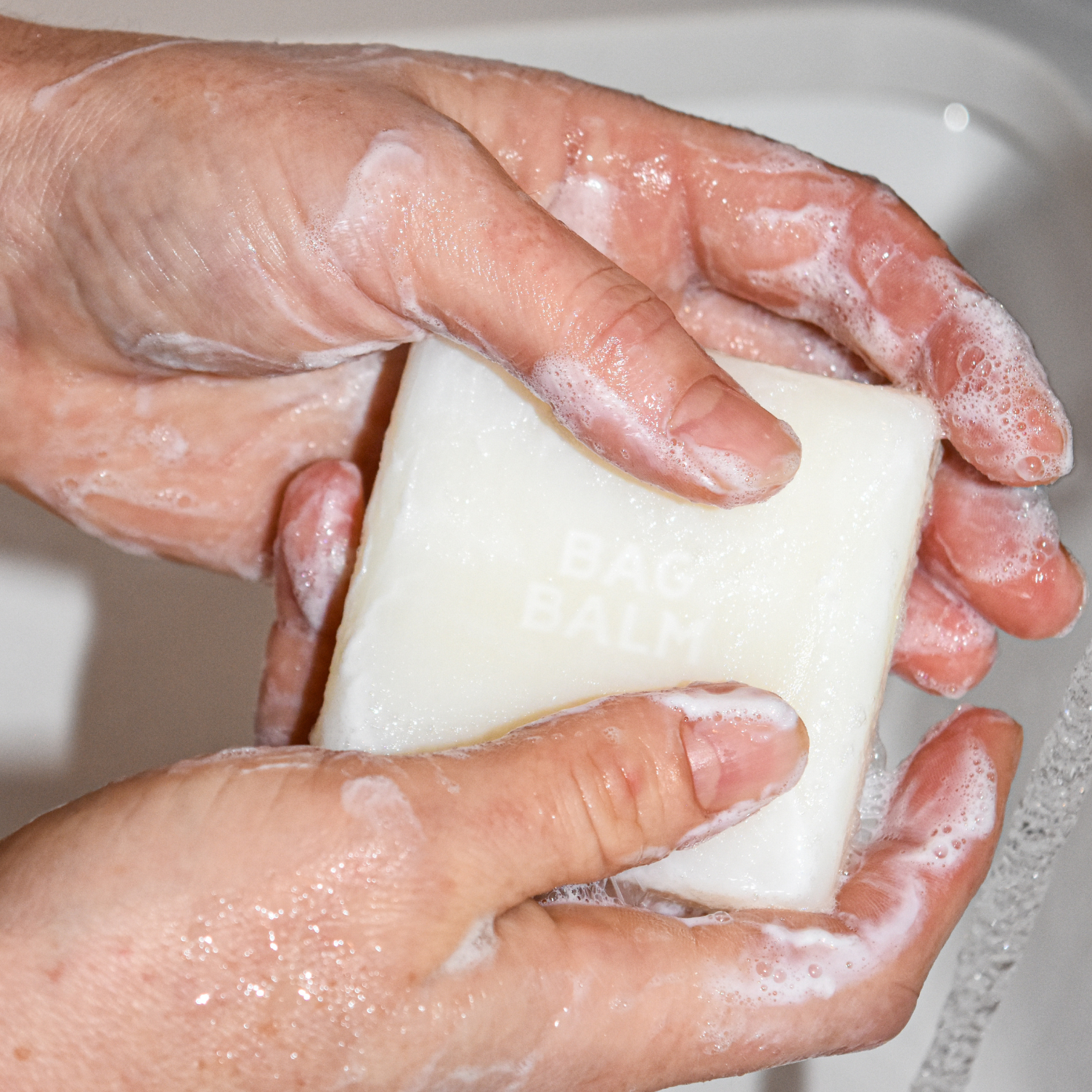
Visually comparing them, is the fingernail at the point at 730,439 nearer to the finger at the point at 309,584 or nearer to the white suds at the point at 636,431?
the white suds at the point at 636,431

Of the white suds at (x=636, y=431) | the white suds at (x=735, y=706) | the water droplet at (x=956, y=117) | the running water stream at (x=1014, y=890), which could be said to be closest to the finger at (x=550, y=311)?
the white suds at (x=636, y=431)

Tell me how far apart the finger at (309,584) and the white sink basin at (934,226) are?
0.39 meters

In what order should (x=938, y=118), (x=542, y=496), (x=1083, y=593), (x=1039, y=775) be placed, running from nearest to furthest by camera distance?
(x=542, y=496) → (x=1083, y=593) → (x=1039, y=775) → (x=938, y=118)

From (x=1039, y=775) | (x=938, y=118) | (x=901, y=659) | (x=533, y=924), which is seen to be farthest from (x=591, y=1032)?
(x=938, y=118)

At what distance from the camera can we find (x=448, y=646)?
707 mm

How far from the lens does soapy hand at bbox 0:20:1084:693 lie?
0.68 meters

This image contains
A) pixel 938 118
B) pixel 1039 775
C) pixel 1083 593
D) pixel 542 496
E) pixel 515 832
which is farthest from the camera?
pixel 938 118

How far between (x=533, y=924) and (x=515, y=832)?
0.06 m

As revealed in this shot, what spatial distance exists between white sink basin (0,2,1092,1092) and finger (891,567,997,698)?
154 millimetres

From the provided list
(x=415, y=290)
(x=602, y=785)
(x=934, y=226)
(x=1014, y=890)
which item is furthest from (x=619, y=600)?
(x=934, y=226)

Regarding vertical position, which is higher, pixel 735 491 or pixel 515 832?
pixel 735 491

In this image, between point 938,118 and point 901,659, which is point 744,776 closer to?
point 901,659

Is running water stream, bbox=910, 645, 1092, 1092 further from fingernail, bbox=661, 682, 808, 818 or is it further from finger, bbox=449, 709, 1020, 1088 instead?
fingernail, bbox=661, 682, 808, 818

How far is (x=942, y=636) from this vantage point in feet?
2.95
